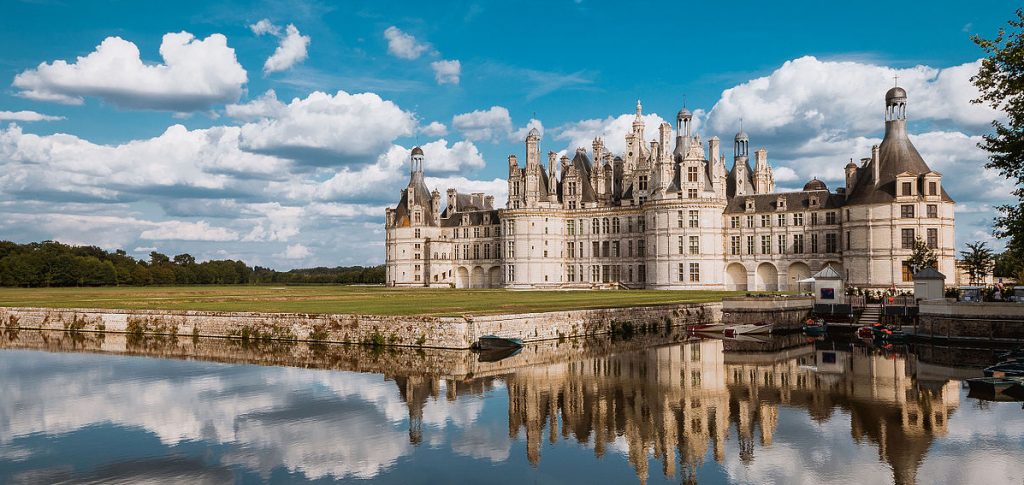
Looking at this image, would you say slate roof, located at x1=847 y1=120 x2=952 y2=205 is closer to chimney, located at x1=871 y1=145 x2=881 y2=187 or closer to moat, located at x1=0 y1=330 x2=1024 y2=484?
chimney, located at x1=871 y1=145 x2=881 y2=187

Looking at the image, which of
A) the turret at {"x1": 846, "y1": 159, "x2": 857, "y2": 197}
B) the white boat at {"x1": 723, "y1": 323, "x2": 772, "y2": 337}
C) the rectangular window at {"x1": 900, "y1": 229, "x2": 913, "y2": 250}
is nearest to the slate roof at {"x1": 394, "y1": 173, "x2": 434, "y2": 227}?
the turret at {"x1": 846, "y1": 159, "x2": 857, "y2": 197}

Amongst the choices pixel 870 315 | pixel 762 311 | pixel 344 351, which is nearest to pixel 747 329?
pixel 762 311

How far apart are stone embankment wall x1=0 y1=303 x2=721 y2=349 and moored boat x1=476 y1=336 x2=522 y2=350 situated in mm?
300

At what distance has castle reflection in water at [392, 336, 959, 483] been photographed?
1688cm

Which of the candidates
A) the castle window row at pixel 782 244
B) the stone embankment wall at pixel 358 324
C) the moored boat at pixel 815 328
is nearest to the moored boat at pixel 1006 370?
the moored boat at pixel 815 328

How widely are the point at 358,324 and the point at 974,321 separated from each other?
26694 millimetres

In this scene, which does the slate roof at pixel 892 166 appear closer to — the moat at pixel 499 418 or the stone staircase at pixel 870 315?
the stone staircase at pixel 870 315

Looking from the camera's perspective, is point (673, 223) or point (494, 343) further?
point (673, 223)

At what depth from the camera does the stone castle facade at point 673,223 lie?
206ft

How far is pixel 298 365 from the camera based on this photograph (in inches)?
Result: 1115

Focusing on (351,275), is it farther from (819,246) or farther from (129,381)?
(129,381)

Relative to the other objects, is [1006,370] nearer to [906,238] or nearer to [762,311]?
[762,311]

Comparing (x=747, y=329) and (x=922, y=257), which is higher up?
(x=922, y=257)

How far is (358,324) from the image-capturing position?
110 feet
